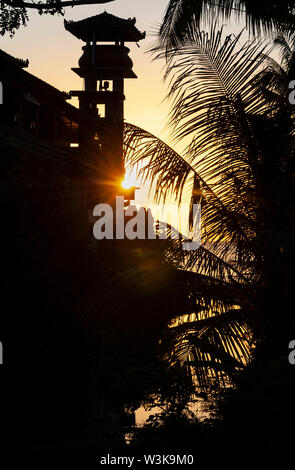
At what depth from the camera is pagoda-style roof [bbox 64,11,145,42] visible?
93.8ft

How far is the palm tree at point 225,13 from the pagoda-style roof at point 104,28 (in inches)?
762

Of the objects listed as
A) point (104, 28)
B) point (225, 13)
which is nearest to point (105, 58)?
point (104, 28)

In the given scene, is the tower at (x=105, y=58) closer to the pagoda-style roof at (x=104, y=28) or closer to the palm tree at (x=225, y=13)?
the pagoda-style roof at (x=104, y=28)

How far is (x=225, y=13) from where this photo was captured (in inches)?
399

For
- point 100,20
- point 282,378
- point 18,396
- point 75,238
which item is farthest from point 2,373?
point 100,20

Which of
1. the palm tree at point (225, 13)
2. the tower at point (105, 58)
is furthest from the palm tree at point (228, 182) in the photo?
the tower at point (105, 58)

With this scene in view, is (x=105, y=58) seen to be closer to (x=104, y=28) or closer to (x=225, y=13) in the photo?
(x=104, y=28)

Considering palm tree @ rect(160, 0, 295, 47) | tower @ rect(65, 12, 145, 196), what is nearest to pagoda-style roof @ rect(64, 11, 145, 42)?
tower @ rect(65, 12, 145, 196)

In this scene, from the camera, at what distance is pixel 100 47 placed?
96.3 ft

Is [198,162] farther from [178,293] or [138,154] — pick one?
[178,293]

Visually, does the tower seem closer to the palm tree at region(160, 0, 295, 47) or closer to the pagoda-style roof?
the pagoda-style roof

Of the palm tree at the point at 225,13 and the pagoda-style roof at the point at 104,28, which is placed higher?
the pagoda-style roof at the point at 104,28

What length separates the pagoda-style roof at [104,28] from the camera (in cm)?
2859
